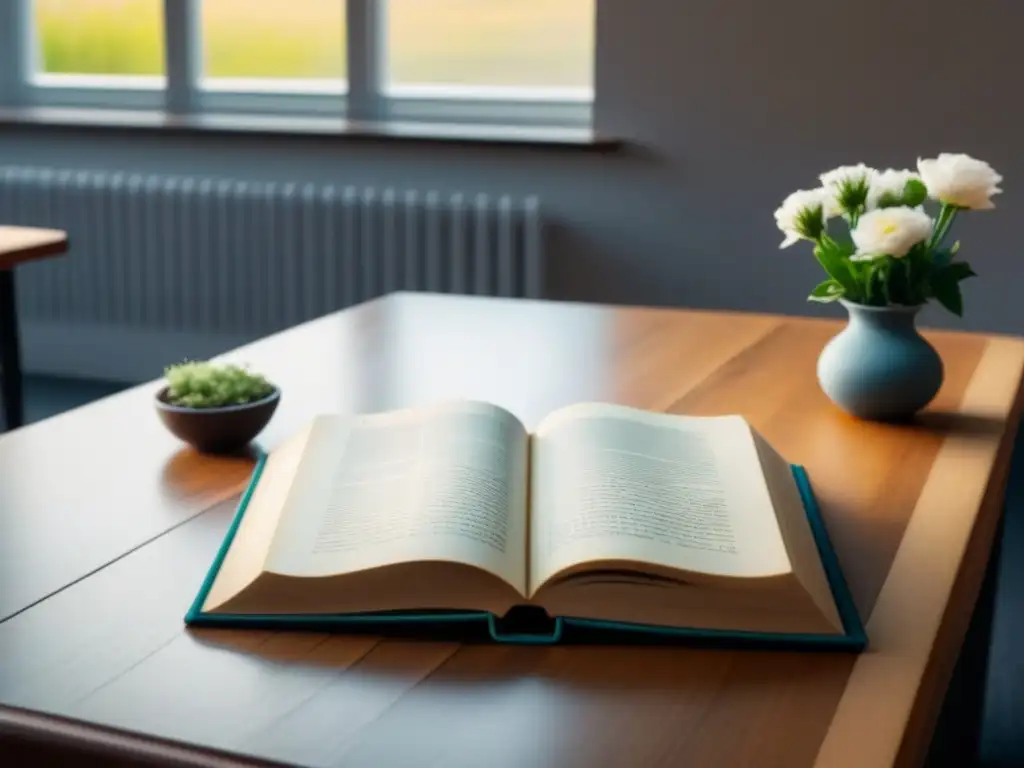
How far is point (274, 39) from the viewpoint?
13.0 ft

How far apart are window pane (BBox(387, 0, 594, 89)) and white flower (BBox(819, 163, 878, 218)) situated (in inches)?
90.8

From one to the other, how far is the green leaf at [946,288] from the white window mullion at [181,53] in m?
3.12

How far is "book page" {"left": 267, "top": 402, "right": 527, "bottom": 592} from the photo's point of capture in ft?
2.92

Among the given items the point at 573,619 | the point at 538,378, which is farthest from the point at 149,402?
the point at 573,619

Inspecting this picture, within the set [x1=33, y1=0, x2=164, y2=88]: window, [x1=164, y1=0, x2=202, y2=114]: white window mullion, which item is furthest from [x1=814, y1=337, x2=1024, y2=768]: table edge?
[x1=33, y1=0, x2=164, y2=88]: window

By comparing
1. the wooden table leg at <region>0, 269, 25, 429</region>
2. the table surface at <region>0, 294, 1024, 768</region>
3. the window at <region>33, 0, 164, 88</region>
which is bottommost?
the wooden table leg at <region>0, 269, 25, 429</region>

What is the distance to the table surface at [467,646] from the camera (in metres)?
0.75

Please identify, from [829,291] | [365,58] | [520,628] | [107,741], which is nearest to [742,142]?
[365,58]

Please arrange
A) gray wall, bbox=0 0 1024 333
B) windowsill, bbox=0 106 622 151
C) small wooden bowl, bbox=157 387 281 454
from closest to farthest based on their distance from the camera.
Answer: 1. small wooden bowl, bbox=157 387 281 454
2. gray wall, bbox=0 0 1024 333
3. windowsill, bbox=0 106 622 151

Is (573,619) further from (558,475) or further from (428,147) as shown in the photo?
(428,147)

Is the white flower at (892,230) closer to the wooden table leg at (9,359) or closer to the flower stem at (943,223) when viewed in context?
the flower stem at (943,223)

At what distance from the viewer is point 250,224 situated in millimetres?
3781

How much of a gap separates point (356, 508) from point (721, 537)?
0.27 m

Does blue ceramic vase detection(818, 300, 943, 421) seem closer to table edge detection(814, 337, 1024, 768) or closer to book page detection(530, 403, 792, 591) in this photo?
table edge detection(814, 337, 1024, 768)
